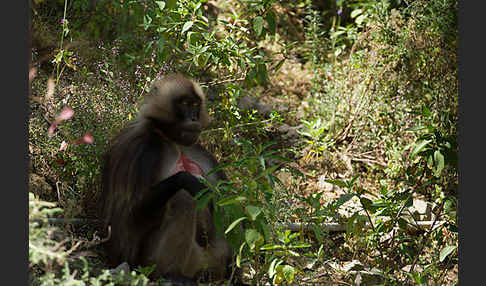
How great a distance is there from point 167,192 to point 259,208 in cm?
63

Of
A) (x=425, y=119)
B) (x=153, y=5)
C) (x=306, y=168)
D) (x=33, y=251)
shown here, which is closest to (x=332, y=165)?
(x=306, y=168)

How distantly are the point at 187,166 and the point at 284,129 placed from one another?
3.42 metres

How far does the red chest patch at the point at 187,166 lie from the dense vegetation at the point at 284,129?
1.27 ft

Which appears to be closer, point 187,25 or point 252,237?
point 252,237

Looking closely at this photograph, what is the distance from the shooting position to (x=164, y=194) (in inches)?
152

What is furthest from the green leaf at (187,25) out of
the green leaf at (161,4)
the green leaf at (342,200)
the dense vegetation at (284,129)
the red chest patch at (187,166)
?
the green leaf at (342,200)

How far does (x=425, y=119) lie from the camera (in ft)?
22.8

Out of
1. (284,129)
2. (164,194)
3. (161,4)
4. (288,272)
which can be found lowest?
(288,272)

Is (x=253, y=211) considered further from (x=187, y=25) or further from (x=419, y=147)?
(x=187, y=25)

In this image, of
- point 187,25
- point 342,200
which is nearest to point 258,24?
point 187,25

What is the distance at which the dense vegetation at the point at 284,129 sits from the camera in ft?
14.0

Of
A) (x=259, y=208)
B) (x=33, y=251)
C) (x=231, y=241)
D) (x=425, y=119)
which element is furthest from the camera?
(x=425, y=119)

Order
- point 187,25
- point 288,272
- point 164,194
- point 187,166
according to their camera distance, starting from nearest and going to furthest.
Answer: point 164,194 < point 288,272 < point 187,166 < point 187,25

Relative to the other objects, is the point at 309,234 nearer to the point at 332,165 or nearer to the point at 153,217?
the point at 332,165
